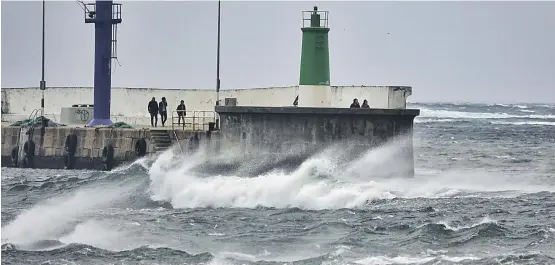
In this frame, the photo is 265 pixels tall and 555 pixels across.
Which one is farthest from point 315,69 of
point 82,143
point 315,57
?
point 82,143

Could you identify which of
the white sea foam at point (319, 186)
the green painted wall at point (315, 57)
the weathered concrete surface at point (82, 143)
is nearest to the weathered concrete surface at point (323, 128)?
the white sea foam at point (319, 186)

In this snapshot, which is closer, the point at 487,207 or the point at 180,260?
the point at 180,260

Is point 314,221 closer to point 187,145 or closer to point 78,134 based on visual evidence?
point 187,145

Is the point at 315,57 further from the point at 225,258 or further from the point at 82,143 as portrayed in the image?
the point at 225,258

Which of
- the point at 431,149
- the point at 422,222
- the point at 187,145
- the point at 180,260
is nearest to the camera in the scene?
the point at 180,260

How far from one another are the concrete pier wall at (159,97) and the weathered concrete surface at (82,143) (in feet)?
12.1

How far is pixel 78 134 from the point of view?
32281 mm

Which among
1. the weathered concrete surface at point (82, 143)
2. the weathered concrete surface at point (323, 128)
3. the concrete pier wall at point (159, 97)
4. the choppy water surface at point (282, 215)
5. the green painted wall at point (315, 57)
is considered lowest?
the choppy water surface at point (282, 215)

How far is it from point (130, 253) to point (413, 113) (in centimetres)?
1071

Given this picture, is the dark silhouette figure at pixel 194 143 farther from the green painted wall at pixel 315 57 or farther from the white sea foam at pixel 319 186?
the green painted wall at pixel 315 57

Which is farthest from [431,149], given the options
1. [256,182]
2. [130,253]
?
[130,253]

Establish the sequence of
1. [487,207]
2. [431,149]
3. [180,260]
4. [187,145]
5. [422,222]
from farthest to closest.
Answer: [431,149] → [187,145] → [487,207] → [422,222] → [180,260]

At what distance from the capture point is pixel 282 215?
2197cm

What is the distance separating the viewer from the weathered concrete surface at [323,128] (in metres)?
26.4
